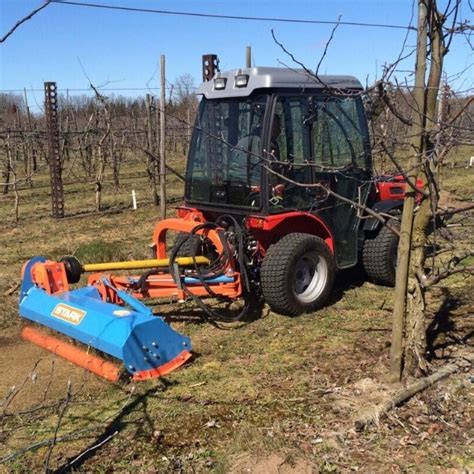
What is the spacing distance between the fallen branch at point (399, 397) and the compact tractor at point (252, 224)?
5.00 ft

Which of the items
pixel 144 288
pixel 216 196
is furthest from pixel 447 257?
pixel 144 288

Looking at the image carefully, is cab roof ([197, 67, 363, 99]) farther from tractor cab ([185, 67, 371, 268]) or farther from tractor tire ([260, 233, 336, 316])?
tractor tire ([260, 233, 336, 316])

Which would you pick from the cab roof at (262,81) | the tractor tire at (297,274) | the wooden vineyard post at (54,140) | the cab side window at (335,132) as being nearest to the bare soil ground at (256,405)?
the tractor tire at (297,274)

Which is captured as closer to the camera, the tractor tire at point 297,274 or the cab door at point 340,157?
the tractor tire at point 297,274

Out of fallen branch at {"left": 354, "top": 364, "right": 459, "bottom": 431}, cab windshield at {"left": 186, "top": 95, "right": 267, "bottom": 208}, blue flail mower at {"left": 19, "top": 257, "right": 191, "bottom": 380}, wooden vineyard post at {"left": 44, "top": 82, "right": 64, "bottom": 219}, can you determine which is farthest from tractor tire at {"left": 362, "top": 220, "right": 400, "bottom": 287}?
wooden vineyard post at {"left": 44, "top": 82, "right": 64, "bottom": 219}

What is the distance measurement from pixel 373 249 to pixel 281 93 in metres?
2.02

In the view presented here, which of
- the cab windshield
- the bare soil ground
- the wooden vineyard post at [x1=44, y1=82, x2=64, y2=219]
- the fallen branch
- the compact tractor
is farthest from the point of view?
the wooden vineyard post at [x1=44, y1=82, x2=64, y2=219]

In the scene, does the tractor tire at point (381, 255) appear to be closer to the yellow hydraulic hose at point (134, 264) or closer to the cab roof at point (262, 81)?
the cab roof at point (262, 81)

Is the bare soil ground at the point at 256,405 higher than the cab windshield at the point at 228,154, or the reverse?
the cab windshield at the point at 228,154

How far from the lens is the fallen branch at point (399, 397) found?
349 cm

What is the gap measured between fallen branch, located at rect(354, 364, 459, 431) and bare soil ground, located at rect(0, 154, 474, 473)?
5 cm

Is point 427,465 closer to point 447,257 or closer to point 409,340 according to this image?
point 409,340

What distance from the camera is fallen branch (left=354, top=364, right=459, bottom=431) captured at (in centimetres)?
349

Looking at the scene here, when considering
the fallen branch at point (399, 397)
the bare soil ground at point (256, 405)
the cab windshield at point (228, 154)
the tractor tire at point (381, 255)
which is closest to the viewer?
the bare soil ground at point (256, 405)
